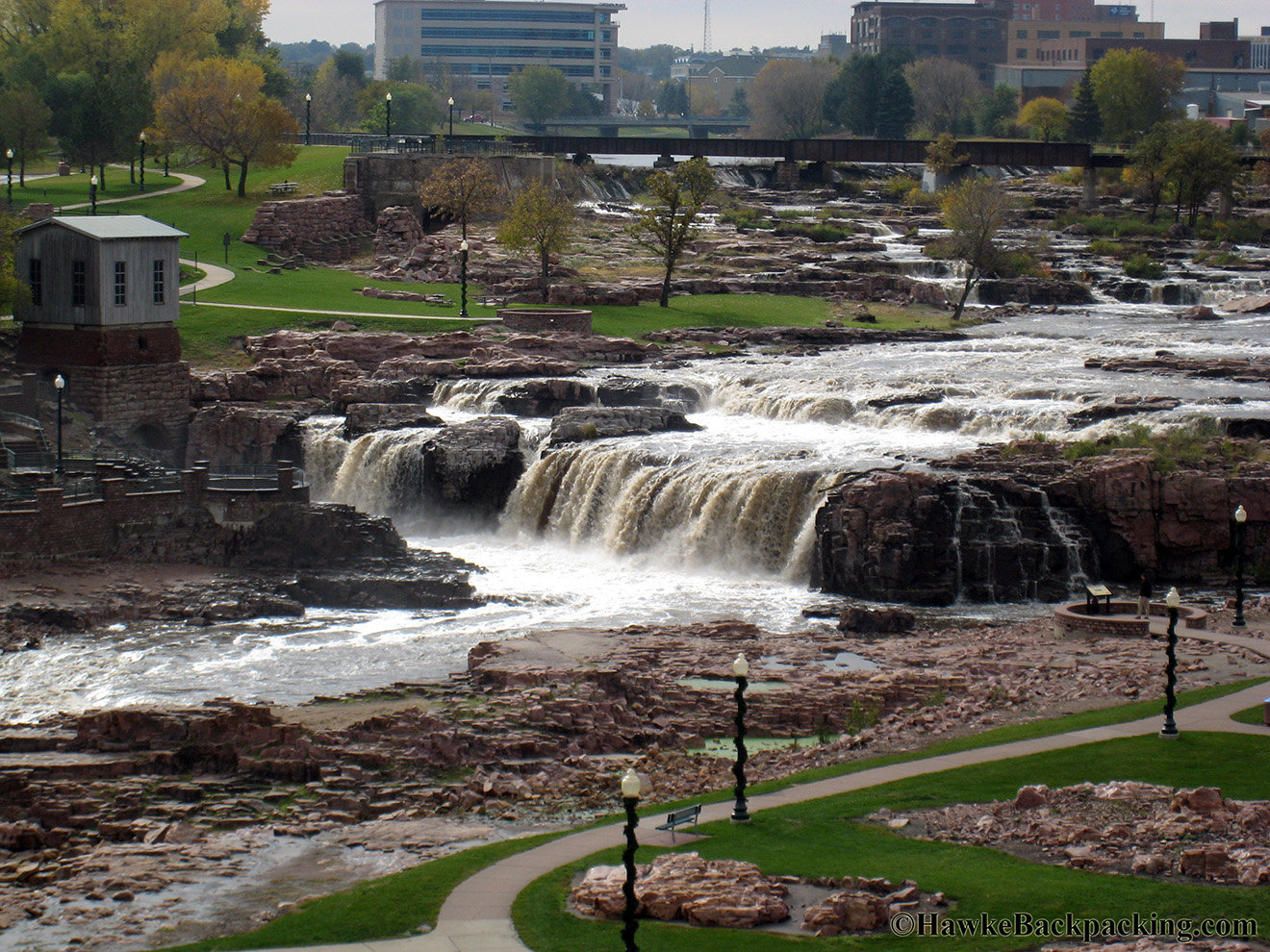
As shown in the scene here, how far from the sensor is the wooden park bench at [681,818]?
23844mm

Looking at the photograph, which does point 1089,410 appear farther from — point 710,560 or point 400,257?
point 400,257

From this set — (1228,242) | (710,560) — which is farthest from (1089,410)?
(1228,242)

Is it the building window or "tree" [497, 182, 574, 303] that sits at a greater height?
"tree" [497, 182, 574, 303]

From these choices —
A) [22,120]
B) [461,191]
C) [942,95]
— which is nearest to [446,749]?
[461,191]

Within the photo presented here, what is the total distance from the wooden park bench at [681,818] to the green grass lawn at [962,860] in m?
0.23

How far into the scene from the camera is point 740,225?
9569 centimetres

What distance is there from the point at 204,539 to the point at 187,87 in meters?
45.5

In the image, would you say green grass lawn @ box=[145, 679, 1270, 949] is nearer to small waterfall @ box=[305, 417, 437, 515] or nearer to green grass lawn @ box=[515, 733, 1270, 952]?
green grass lawn @ box=[515, 733, 1270, 952]

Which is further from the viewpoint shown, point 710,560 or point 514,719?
point 710,560

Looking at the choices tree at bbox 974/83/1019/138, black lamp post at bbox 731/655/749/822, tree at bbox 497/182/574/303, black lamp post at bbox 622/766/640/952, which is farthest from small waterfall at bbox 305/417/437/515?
tree at bbox 974/83/1019/138

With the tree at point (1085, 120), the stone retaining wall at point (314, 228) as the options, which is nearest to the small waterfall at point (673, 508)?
the stone retaining wall at point (314, 228)

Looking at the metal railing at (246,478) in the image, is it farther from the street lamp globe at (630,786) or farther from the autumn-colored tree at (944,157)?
the autumn-colored tree at (944,157)

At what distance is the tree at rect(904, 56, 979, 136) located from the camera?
163125mm

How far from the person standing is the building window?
32894mm
